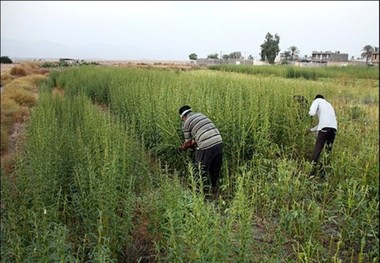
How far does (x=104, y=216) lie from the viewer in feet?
10.5

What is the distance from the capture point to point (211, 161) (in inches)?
192

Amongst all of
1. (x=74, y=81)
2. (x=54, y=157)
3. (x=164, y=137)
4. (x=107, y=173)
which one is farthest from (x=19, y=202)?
(x=74, y=81)

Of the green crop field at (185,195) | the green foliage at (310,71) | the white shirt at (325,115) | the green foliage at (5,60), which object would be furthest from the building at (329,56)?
the green foliage at (5,60)

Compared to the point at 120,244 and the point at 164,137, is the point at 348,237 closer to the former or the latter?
the point at 120,244

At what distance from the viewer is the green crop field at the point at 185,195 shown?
2758mm

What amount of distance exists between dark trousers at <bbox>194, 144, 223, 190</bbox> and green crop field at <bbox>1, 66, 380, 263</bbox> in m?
0.16

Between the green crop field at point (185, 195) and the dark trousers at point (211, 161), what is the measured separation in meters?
0.16

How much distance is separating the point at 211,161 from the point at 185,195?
1818 millimetres

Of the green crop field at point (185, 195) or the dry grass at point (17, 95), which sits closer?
the green crop field at point (185, 195)

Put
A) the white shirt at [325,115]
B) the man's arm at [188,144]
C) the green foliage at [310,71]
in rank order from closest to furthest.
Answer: the man's arm at [188,144], the white shirt at [325,115], the green foliage at [310,71]

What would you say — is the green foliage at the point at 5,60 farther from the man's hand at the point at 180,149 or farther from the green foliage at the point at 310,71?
the green foliage at the point at 310,71

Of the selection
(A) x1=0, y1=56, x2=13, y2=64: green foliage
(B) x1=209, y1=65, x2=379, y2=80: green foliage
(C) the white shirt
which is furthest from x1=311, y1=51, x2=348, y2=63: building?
(A) x1=0, y1=56, x2=13, y2=64: green foliage

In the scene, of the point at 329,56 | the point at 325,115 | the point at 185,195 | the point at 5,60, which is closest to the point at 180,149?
the point at 185,195

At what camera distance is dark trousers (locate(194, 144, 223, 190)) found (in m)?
4.80
